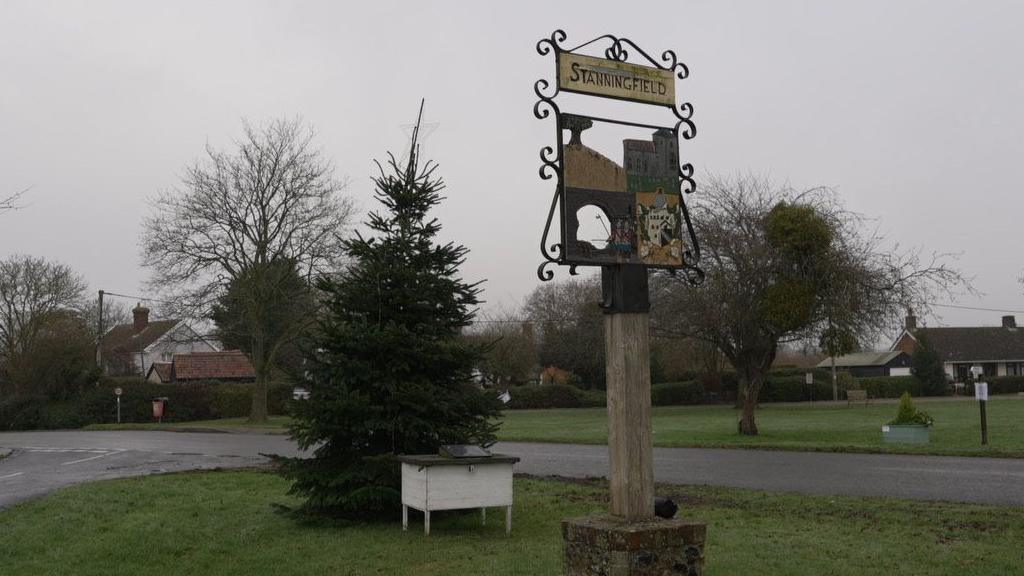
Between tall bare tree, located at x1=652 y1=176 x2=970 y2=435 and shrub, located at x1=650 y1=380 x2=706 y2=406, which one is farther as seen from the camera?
shrub, located at x1=650 y1=380 x2=706 y2=406

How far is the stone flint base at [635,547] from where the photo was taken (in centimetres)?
578

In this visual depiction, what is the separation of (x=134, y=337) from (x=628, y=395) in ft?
262

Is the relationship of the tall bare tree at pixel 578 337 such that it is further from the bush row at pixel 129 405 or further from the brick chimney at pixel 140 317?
the brick chimney at pixel 140 317

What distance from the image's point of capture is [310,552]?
9320mm

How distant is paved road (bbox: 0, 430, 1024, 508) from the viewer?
14.0 meters

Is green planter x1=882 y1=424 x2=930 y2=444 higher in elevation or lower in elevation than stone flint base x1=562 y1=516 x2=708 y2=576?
lower

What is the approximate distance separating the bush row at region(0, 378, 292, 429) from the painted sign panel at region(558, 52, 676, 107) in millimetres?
41377

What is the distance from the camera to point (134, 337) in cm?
7869

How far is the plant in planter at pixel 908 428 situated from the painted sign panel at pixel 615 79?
58.3 ft

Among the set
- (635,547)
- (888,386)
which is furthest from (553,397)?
(635,547)

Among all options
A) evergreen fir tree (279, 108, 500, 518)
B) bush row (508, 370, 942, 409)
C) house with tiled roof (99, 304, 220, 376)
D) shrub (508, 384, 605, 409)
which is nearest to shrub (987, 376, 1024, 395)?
bush row (508, 370, 942, 409)

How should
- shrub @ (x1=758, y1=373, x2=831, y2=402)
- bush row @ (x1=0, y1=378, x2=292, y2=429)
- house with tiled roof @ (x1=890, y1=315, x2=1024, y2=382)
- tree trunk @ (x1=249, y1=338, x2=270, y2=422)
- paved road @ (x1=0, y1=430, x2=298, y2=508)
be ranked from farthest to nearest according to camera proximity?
house with tiled roof @ (x1=890, y1=315, x2=1024, y2=382)
shrub @ (x1=758, y1=373, x2=831, y2=402)
bush row @ (x1=0, y1=378, x2=292, y2=429)
tree trunk @ (x1=249, y1=338, x2=270, y2=422)
paved road @ (x1=0, y1=430, x2=298, y2=508)

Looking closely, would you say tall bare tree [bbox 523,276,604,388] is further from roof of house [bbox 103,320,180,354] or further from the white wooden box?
the white wooden box

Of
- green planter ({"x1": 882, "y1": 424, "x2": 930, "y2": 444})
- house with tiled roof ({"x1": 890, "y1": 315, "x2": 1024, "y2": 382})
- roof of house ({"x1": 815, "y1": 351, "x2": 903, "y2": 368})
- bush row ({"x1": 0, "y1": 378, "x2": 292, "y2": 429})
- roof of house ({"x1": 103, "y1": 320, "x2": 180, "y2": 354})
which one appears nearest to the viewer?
green planter ({"x1": 882, "y1": 424, "x2": 930, "y2": 444})
